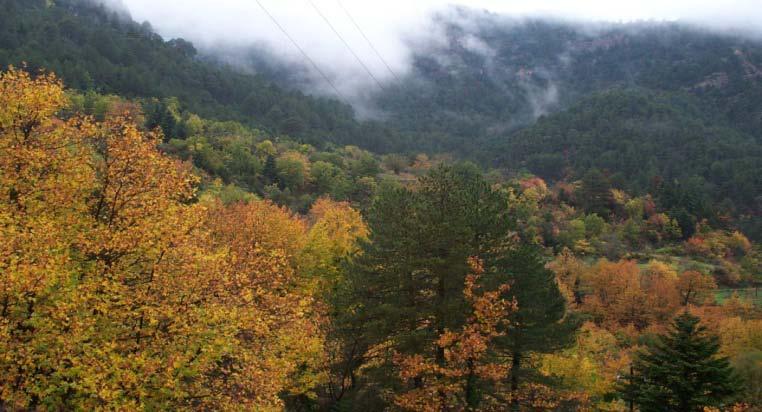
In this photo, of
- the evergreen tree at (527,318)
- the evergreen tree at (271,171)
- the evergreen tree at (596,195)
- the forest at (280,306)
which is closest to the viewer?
the forest at (280,306)

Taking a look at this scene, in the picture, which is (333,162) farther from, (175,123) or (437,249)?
(437,249)

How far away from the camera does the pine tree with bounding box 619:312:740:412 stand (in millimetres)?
28328

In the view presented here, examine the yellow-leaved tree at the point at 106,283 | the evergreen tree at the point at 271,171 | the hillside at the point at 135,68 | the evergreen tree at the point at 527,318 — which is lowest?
the yellow-leaved tree at the point at 106,283

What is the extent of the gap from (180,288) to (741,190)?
16821cm

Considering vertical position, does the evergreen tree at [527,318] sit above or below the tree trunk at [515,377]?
above

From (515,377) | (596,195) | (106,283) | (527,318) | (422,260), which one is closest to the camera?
(106,283)

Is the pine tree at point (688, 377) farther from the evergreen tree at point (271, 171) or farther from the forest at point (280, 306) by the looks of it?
the evergreen tree at point (271, 171)

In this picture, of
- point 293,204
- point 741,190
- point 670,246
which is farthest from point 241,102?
point 741,190

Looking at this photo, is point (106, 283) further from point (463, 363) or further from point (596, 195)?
point (596, 195)

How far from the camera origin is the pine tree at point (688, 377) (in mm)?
28328

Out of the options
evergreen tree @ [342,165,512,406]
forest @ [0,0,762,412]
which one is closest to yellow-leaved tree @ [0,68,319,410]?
forest @ [0,0,762,412]

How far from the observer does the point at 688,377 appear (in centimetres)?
2925

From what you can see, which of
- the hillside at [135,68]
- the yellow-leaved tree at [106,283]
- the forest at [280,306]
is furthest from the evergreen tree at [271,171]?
the yellow-leaved tree at [106,283]

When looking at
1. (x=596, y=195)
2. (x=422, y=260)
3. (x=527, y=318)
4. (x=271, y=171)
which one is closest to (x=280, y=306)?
(x=422, y=260)
